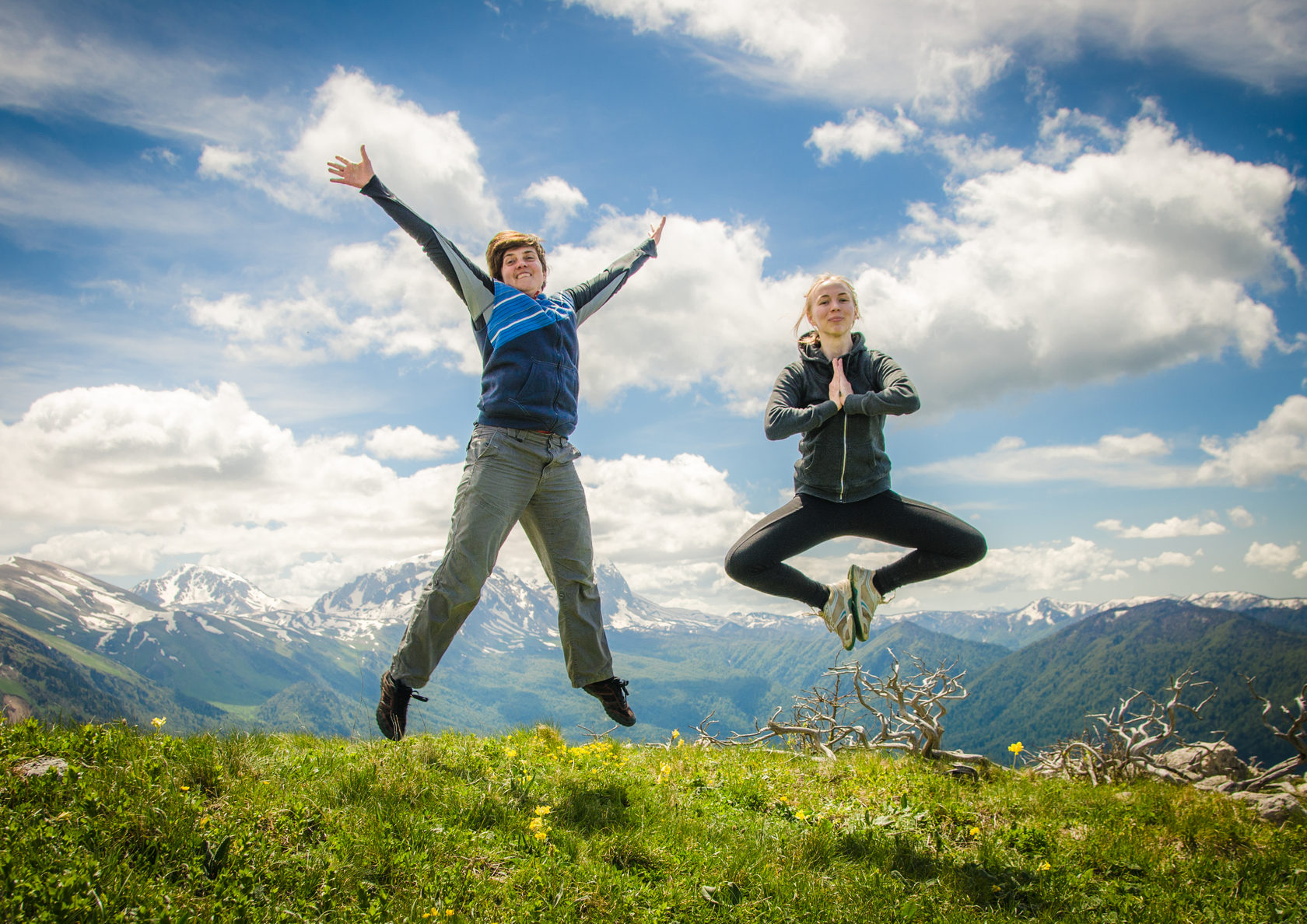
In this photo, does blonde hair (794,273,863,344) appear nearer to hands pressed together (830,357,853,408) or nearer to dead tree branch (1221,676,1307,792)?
hands pressed together (830,357,853,408)

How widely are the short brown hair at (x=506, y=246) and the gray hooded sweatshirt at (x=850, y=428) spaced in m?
2.59

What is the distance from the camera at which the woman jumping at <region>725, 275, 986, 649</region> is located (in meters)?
5.43

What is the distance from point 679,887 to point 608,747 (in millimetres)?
2271

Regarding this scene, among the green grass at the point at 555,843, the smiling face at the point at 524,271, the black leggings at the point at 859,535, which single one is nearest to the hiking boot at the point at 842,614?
the black leggings at the point at 859,535

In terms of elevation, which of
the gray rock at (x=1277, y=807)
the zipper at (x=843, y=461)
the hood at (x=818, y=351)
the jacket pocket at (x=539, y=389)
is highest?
the hood at (x=818, y=351)

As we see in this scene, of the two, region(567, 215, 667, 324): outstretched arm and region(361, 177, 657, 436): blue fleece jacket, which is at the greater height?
region(567, 215, 667, 324): outstretched arm

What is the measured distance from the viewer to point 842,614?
558 centimetres

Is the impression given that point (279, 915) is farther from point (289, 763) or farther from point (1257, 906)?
point (1257, 906)

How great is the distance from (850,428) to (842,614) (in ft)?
5.18

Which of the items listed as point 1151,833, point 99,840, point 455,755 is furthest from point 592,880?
point 1151,833

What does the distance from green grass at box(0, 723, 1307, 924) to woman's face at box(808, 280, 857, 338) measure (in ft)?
12.9

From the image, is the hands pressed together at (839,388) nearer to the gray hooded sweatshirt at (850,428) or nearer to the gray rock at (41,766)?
the gray hooded sweatshirt at (850,428)

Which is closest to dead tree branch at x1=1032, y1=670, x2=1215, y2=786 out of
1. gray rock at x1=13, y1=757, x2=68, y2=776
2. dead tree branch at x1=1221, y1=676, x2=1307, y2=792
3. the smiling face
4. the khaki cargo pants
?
dead tree branch at x1=1221, y1=676, x2=1307, y2=792

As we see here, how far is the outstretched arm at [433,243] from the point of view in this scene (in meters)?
5.77
